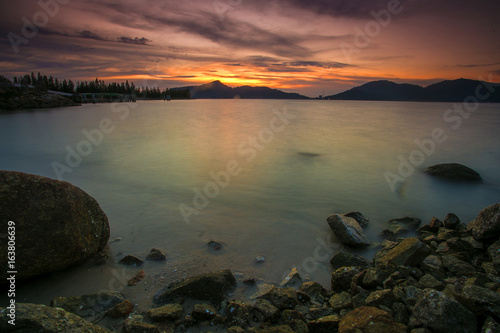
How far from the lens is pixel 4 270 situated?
447cm

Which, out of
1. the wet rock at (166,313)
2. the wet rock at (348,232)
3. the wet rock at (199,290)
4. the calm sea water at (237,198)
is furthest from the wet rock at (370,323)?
the wet rock at (348,232)

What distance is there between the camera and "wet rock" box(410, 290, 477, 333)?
3428 mm

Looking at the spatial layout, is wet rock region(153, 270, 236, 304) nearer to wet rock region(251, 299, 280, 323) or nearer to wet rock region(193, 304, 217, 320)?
wet rock region(193, 304, 217, 320)

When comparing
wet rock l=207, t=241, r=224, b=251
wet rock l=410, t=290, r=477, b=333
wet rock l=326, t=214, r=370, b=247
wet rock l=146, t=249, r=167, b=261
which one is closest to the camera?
wet rock l=410, t=290, r=477, b=333

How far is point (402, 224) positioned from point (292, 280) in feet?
15.0

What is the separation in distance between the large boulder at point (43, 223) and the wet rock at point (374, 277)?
534 cm

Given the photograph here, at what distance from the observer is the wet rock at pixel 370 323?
347 centimetres

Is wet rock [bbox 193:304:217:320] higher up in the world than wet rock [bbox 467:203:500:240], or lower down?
lower down

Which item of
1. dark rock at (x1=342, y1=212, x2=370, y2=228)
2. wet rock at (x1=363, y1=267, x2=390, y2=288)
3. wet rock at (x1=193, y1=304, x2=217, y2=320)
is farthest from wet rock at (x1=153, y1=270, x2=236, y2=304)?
dark rock at (x1=342, y1=212, x2=370, y2=228)

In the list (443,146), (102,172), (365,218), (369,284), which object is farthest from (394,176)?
(102,172)

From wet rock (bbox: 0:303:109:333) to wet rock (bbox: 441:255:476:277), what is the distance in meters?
6.02

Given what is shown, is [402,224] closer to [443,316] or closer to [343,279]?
[343,279]

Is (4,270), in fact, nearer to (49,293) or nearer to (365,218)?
(49,293)

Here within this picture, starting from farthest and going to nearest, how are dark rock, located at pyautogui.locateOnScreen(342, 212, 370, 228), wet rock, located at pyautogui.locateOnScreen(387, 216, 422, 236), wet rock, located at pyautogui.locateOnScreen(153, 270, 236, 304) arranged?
dark rock, located at pyautogui.locateOnScreen(342, 212, 370, 228) < wet rock, located at pyautogui.locateOnScreen(387, 216, 422, 236) < wet rock, located at pyautogui.locateOnScreen(153, 270, 236, 304)
